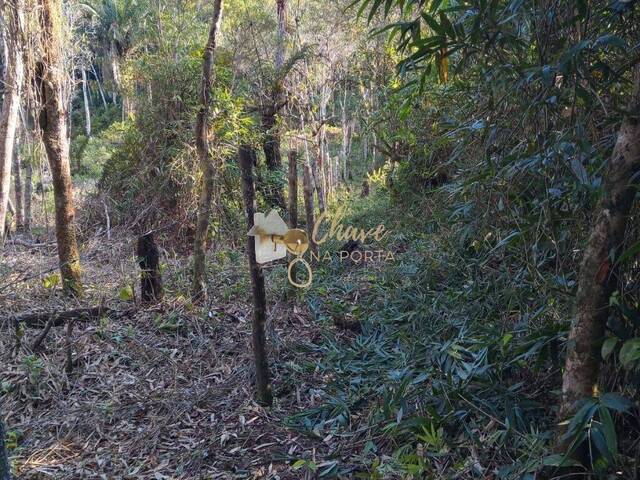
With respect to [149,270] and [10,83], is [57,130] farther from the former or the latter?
[149,270]

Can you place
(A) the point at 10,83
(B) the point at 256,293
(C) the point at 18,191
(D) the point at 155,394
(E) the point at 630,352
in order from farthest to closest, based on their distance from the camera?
1. (C) the point at 18,191
2. (A) the point at 10,83
3. (D) the point at 155,394
4. (B) the point at 256,293
5. (E) the point at 630,352

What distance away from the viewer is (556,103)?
6.68ft

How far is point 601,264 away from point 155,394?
9.16 feet

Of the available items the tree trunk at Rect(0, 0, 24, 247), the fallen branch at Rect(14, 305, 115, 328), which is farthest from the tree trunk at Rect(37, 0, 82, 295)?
the fallen branch at Rect(14, 305, 115, 328)

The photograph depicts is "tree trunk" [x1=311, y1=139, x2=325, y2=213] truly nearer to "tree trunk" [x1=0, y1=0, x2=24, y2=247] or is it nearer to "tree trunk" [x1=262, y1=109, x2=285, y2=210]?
"tree trunk" [x1=262, y1=109, x2=285, y2=210]

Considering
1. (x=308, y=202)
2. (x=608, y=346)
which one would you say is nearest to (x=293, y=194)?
(x=308, y=202)

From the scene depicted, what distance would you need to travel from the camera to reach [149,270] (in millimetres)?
4652

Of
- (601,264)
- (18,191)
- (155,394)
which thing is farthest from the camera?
(18,191)

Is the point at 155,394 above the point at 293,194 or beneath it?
beneath

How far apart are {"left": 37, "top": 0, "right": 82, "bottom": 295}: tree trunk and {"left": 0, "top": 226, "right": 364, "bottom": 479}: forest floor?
326 mm

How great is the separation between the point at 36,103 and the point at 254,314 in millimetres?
2800

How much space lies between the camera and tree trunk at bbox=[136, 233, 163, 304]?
4672 mm

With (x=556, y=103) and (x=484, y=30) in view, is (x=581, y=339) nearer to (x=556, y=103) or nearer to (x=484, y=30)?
(x=556, y=103)

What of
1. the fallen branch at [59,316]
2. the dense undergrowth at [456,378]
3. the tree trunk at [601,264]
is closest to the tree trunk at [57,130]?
the fallen branch at [59,316]
